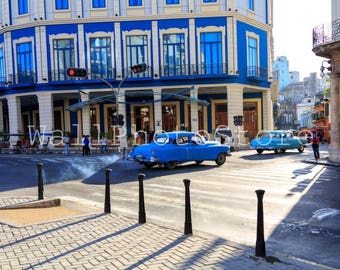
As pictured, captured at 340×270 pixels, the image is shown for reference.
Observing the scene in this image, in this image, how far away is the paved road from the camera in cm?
716

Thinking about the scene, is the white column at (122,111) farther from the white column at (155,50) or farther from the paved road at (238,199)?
the paved road at (238,199)

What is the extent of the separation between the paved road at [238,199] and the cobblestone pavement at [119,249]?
2.41 feet

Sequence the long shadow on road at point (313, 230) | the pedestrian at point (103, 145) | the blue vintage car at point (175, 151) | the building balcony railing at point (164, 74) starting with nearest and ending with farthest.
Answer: the long shadow on road at point (313, 230), the blue vintage car at point (175, 151), the pedestrian at point (103, 145), the building balcony railing at point (164, 74)

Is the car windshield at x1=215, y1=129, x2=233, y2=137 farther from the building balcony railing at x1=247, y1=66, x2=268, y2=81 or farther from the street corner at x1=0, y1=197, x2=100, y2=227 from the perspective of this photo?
the street corner at x1=0, y1=197, x2=100, y2=227

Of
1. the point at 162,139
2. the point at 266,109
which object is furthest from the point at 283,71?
the point at 162,139

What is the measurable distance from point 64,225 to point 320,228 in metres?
4.69

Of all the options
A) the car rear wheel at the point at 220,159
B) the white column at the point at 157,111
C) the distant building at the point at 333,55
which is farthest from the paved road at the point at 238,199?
the white column at the point at 157,111

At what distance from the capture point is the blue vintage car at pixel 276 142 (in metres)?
28.1

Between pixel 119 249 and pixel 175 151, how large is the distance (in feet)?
42.2

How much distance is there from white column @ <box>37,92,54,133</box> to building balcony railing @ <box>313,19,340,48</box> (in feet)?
77.5

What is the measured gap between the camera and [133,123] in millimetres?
39500

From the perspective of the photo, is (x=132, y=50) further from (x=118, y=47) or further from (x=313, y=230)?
(x=313, y=230)

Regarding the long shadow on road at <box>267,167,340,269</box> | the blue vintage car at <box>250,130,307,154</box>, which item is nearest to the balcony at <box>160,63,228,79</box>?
the blue vintage car at <box>250,130,307,154</box>

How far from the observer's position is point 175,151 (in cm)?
1881
